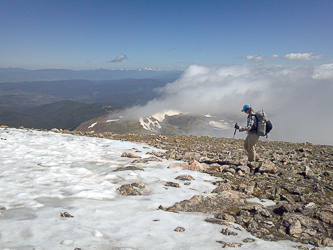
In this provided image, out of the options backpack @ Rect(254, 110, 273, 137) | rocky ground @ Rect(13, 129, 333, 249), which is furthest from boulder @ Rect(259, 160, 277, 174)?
backpack @ Rect(254, 110, 273, 137)

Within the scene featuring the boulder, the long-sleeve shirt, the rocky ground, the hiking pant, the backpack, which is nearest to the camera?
the rocky ground

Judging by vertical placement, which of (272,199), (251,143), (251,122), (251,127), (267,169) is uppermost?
(251,122)

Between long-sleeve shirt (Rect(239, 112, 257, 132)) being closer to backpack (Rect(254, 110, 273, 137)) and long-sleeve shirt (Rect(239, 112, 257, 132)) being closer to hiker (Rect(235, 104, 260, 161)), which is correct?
hiker (Rect(235, 104, 260, 161))

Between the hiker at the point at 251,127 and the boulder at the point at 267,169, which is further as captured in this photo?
the hiker at the point at 251,127

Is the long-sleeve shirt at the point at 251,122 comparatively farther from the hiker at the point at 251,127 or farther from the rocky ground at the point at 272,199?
the rocky ground at the point at 272,199

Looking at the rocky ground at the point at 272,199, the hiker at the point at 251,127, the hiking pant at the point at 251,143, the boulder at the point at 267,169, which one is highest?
the hiker at the point at 251,127

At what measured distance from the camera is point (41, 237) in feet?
15.2

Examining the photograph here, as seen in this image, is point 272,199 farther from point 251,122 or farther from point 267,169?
point 251,122

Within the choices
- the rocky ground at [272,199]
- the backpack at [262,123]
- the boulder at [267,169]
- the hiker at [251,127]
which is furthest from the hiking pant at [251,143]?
the boulder at [267,169]

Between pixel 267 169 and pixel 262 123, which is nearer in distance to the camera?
pixel 267 169

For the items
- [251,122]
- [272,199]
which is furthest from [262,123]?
[272,199]

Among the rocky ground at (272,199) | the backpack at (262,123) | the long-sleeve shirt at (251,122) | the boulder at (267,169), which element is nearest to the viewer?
the rocky ground at (272,199)

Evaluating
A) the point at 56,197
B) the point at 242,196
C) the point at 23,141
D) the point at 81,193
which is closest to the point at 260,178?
the point at 242,196

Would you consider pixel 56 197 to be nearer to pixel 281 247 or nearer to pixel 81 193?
pixel 81 193
